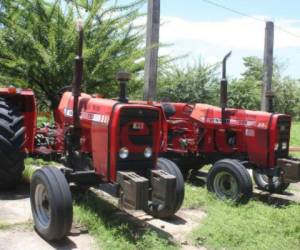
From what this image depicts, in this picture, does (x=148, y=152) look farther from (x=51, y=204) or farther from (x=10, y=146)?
(x=10, y=146)

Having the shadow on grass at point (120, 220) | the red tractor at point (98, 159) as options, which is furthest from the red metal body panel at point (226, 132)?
the shadow on grass at point (120, 220)

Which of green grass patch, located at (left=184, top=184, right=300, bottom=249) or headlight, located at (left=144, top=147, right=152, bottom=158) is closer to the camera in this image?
green grass patch, located at (left=184, top=184, right=300, bottom=249)

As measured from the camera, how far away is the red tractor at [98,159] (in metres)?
4.59

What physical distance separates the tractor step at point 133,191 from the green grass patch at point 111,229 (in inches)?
13.3

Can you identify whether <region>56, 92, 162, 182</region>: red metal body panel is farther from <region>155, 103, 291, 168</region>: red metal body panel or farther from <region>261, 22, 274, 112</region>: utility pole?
<region>261, 22, 274, 112</region>: utility pole

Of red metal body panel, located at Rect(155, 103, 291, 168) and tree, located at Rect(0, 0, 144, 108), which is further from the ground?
tree, located at Rect(0, 0, 144, 108)

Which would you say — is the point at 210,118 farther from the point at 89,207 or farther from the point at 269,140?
the point at 89,207

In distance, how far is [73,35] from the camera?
1084 centimetres

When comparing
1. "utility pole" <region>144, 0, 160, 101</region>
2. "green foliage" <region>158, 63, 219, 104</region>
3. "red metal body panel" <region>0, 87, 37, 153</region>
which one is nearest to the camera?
"red metal body panel" <region>0, 87, 37, 153</region>

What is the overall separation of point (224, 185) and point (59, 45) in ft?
18.3

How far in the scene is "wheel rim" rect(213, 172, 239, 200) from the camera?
6826 millimetres

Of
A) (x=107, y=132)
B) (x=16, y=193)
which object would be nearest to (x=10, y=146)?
(x=16, y=193)

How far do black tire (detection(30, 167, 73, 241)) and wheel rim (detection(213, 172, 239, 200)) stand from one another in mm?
2794

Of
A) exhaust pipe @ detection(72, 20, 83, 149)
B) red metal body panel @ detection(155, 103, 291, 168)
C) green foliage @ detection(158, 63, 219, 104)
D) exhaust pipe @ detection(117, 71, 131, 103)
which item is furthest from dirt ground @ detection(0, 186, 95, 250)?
green foliage @ detection(158, 63, 219, 104)
